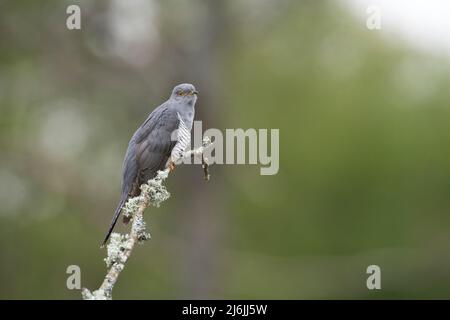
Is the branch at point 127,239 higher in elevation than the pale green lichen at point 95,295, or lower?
higher

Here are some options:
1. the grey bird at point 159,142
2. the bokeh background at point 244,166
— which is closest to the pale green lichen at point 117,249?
the grey bird at point 159,142

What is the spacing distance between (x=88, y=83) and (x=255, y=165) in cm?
319

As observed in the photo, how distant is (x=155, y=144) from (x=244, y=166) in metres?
6.96

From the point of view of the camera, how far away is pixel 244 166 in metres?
12.6

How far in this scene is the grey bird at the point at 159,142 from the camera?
17.8ft

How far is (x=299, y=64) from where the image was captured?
512 inches

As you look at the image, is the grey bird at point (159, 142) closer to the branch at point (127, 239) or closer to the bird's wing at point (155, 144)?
the bird's wing at point (155, 144)

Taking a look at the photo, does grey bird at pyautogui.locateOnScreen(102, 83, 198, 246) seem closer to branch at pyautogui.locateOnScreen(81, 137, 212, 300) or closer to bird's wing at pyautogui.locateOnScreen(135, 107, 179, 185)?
bird's wing at pyautogui.locateOnScreen(135, 107, 179, 185)

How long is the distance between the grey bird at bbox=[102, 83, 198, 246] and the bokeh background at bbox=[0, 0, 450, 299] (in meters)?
5.28

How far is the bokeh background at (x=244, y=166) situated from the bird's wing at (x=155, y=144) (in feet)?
17.7

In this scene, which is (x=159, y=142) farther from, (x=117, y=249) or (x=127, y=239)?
(x=127, y=239)
